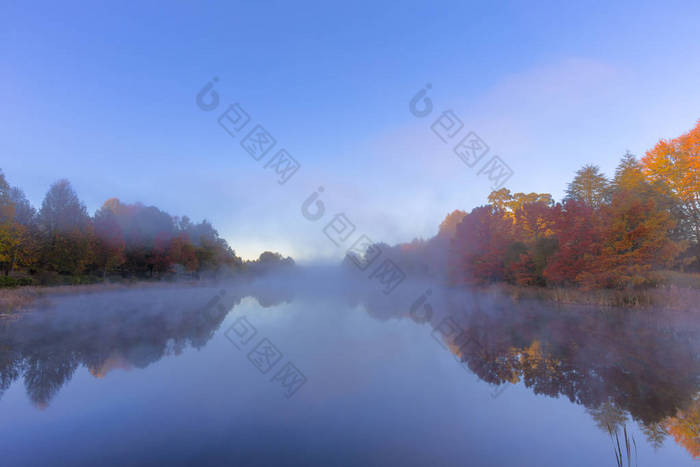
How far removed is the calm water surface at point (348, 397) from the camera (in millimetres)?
4715

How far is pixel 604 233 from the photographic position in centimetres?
1962

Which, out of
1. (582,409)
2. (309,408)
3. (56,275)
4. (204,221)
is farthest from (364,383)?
(204,221)

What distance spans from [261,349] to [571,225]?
2256 cm

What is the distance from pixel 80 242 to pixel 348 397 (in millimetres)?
39482

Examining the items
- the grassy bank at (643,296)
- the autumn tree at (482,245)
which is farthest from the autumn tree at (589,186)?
the grassy bank at (643,296)

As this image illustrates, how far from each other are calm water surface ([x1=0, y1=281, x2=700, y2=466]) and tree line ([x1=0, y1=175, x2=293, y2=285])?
841 inches

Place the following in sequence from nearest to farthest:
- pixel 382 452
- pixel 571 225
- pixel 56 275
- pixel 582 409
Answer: pixel 382 452 < pixel 582 409 < pixel 571 225 < pixel 56 275

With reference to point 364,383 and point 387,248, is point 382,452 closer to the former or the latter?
point 364,383

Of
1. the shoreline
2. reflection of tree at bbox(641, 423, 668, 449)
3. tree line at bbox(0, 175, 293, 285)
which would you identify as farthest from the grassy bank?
tree line at bbox(0, 175, 293, 285)

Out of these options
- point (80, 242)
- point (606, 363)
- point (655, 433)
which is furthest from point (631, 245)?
point (80, 242)

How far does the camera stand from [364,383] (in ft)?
24.9

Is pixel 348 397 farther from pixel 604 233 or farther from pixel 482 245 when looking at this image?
pixel 482 245

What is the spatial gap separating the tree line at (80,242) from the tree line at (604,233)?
40.4 meters

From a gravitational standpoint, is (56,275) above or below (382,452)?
below
